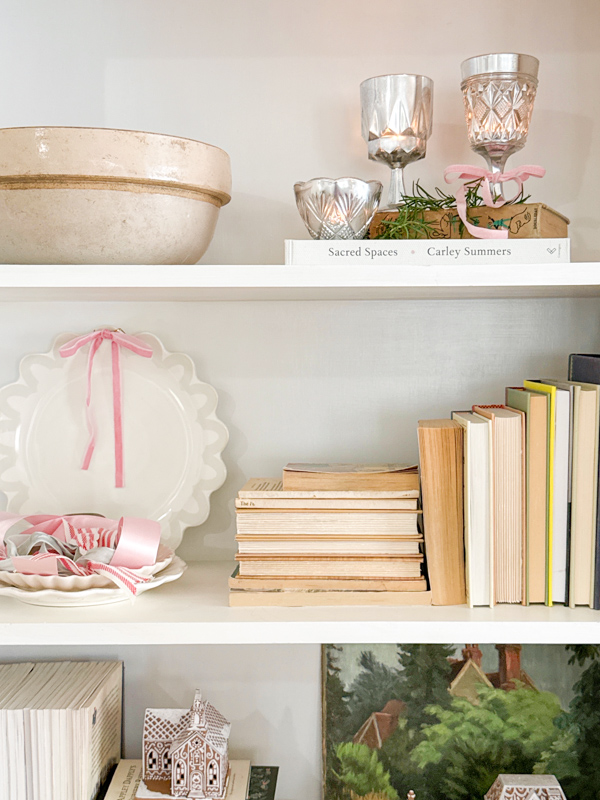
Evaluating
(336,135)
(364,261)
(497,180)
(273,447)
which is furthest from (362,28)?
(273,447)

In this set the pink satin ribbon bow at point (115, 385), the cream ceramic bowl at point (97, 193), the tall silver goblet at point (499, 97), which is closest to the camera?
the cream ceramic bowl at point (97, 193)

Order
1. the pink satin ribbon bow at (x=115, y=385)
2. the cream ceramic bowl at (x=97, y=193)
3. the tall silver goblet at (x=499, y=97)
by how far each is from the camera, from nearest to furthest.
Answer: the cream ceramic bowl at (x=97, y=193), the tall silver goblet at (x=499, y=97), the pink satin ribbon bow at (x=115, y=385)

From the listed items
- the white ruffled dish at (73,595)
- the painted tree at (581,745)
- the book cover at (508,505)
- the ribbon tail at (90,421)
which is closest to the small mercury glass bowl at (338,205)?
the book cover at (508,505)

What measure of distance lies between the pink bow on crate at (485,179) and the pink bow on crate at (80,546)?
563 mm

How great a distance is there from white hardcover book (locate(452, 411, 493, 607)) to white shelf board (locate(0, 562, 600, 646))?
3cm

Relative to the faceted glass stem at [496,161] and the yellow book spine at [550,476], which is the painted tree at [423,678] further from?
the faceted glass stem at [496,161]

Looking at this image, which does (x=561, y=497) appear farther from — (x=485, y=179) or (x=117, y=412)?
(x=117, y=412)

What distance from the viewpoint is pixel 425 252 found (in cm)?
91

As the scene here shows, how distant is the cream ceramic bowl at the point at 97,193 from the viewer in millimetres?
872

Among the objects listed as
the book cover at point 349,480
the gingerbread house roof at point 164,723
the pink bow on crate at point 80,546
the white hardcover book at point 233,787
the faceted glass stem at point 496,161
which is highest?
the faceted glass stem at point 496,161

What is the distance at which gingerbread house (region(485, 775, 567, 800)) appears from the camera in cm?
105

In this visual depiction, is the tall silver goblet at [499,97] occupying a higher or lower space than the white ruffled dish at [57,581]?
higher

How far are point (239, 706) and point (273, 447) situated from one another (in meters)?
0.41

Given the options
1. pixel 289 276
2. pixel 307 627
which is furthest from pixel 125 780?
pixel 289 276
